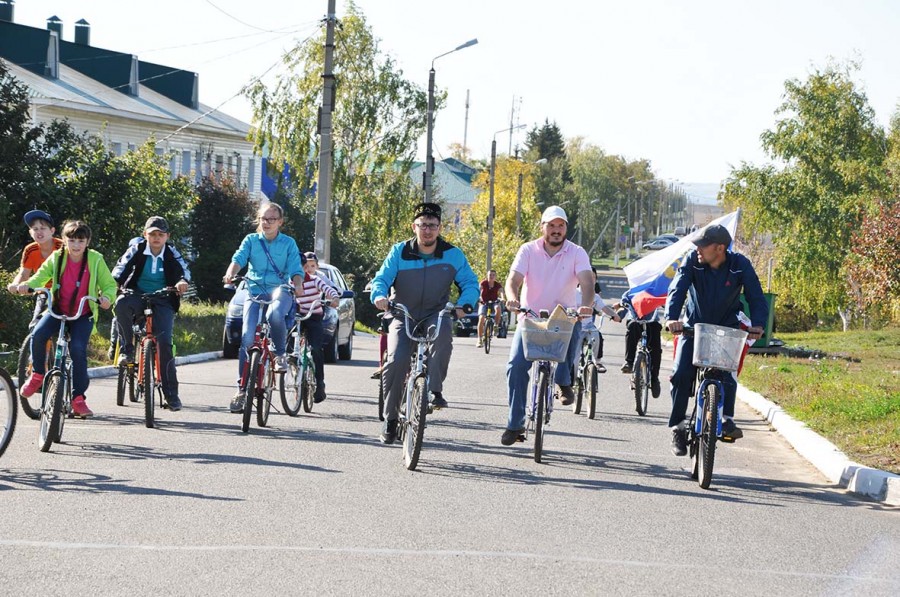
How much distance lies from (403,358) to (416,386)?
0.37 m

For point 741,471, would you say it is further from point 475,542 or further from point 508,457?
point 475,542

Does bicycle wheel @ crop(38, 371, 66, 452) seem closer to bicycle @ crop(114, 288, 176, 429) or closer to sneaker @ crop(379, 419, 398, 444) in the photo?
bicycle @ crop(114, 288, 176, 429)

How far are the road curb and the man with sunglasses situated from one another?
3108 mm

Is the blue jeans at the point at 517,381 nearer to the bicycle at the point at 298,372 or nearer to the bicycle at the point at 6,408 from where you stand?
the bicycle at the point at 298,372

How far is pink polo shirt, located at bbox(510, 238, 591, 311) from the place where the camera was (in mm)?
10859

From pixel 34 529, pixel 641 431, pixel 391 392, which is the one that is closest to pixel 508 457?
pixel 391 392

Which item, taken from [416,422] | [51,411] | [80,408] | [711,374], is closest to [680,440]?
[711,374]

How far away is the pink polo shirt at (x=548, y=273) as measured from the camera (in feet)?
35.6

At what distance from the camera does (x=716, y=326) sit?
9438 millimetres

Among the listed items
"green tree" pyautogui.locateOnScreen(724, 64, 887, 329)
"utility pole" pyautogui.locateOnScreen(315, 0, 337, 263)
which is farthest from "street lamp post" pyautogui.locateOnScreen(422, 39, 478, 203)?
"green tree" pyautogui.locateOnScreen(724, 64, 887, 329)

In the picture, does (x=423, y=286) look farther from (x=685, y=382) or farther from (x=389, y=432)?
(x=685, y=382)

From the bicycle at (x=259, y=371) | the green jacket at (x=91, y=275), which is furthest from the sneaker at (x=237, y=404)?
the green jacket at (x=91, y=275)

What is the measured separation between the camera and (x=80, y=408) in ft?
38.3

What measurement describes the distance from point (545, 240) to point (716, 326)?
189cm
